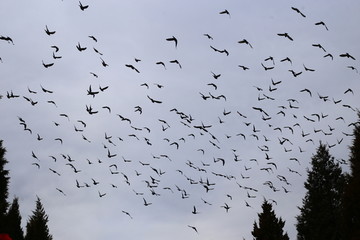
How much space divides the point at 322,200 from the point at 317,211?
47.4 inches

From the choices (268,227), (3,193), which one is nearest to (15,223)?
(3,193)

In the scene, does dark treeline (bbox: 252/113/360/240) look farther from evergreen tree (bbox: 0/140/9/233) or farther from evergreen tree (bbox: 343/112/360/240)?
evergreen tree (bbox: 0/140/9/233)

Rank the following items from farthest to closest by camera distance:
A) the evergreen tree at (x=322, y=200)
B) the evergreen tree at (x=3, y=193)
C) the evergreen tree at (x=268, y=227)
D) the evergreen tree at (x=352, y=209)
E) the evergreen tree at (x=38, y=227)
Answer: the evergreen tree at (x=38, y=227) → the evergreen tree at (x=322, y=200) → the evergreen tree at (x=268, y=227) → the evergreen tree at (x=3, y=193) → the evergreen tree at (x=352, y=209)

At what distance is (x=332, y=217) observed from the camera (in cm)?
3550

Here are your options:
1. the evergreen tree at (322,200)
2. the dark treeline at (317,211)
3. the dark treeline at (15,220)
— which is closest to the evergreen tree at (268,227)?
the dark treeline at (317,211)

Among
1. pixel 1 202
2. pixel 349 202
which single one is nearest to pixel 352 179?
pixel 349 202

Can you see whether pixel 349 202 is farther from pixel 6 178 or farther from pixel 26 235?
pixel 26 235

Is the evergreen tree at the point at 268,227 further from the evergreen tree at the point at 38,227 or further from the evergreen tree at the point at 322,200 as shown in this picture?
the evergreen tree at the point at 38,227

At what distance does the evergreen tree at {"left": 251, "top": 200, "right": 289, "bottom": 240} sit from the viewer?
29.9 m

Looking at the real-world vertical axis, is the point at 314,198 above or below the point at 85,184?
above

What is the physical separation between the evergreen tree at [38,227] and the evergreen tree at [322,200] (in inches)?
1129

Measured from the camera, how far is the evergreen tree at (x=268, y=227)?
98.1ft

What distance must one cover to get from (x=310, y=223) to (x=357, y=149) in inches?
631

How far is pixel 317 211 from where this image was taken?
36844 mm
